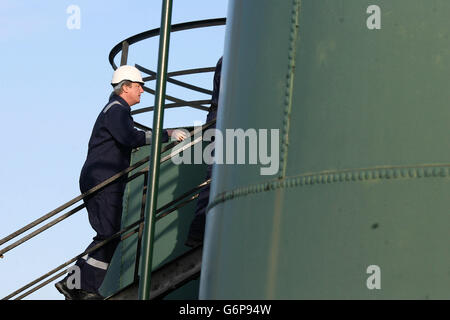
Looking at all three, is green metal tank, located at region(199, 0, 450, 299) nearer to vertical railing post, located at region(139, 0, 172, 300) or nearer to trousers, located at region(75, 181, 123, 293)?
vertical railing post, located at region(139, 0, 172, 300)

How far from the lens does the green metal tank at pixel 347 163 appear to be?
9.66 feet

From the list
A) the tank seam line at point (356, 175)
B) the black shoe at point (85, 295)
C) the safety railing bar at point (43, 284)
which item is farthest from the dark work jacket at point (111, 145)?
the tank seam line at point (356, 175)

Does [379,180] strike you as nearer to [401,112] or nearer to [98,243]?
[401,112]

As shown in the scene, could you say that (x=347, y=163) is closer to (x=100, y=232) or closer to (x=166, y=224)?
(x=100, y=232)

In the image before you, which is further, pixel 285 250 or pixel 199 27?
pixel 199 27

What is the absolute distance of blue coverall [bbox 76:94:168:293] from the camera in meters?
6.79

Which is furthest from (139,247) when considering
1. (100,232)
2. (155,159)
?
(155,159)

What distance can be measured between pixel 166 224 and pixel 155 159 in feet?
13.2

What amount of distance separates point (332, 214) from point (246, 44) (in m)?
1.07

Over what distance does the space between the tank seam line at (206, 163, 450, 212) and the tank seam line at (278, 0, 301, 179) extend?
64 millimetres

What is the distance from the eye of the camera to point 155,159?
3850 mm

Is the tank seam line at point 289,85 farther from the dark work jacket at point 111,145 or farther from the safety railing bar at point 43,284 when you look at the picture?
the safety railing bar at point 43,284

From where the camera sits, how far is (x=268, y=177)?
341 centimetres
